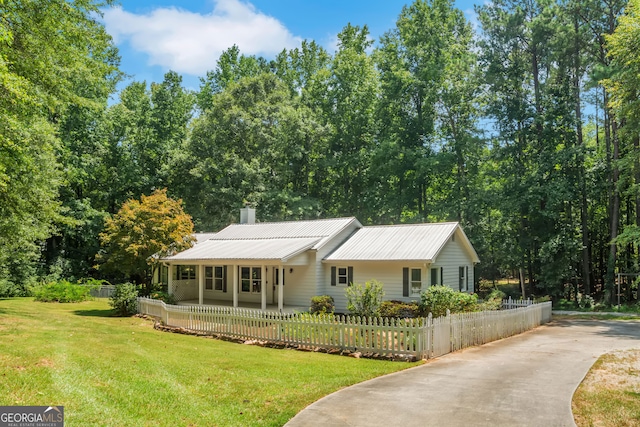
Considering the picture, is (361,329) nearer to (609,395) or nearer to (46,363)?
(609,395)

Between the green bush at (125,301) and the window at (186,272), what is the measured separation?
585 cm

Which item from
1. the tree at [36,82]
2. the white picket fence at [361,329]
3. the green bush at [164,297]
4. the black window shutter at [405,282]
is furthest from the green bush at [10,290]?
the black window shutter at [405,282]

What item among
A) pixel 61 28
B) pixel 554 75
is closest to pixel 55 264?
pixel 61 28

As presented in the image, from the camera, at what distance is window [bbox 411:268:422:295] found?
2222 centimetres

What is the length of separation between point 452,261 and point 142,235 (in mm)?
16163

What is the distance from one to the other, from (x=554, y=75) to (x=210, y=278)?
1125 inches

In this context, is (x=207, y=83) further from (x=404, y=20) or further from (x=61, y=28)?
(x=61, y=28)

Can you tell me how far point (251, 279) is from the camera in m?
26.4

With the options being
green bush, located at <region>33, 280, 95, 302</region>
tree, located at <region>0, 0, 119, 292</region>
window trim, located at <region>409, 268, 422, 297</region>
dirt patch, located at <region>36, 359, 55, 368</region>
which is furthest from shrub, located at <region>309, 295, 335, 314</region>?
green bush, located at <region>33, 280, 95, 302</region>

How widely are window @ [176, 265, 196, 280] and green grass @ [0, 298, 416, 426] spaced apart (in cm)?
1451

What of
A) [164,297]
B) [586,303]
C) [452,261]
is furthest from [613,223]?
[164,297]

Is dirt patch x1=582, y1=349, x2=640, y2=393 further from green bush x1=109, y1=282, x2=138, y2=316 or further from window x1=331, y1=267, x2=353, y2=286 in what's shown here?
green bush x1=109, y1=282, x2=138, y2=316

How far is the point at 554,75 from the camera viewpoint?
3538cm

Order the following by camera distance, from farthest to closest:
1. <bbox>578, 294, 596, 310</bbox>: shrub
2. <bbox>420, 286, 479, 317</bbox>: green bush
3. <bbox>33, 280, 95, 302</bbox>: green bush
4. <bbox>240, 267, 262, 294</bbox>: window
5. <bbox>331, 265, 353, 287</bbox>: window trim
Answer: <bbox>33, 280, 95, 302</bbox>: green bush → <bbox>578, 294, 596, 310</bbox>: shrub → <bbox>240, 267, 262, 294</bbox>: window → <bbox>331, 265, 353, 287</bbox>: window trim → <bbox>420, 286, 479, 317</bbox>: green bush
